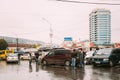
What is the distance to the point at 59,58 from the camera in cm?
3288

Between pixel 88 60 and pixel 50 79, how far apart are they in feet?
58.2

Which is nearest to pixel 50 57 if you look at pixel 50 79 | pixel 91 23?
pixel 50 79

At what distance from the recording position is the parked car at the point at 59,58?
32469mm

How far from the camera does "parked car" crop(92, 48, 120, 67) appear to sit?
29984mm

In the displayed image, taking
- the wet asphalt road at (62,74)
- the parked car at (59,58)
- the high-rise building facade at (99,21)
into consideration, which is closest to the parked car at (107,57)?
the parked car at (59,58)

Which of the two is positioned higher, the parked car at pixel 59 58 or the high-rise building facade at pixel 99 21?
the high-rise building facade at pixel 99 21

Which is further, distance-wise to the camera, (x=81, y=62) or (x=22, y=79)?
(x=81, y=62)

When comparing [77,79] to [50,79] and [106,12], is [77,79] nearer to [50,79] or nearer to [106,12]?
[50,79]

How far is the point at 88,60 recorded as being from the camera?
36.0 metres

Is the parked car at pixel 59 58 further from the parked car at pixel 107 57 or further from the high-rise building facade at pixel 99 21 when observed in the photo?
the high-rise building facade at pixel 99 21

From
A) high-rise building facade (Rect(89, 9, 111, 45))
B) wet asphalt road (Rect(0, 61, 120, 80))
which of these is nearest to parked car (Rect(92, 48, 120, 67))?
wet asphalt road (Rect(0, 61, 120, 80))

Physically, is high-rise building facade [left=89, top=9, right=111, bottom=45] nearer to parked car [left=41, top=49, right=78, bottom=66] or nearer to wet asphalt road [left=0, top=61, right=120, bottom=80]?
parked car [left=41, top=49, right=78, bottom=66]

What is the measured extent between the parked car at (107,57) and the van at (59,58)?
304 cm

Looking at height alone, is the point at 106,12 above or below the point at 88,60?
above
